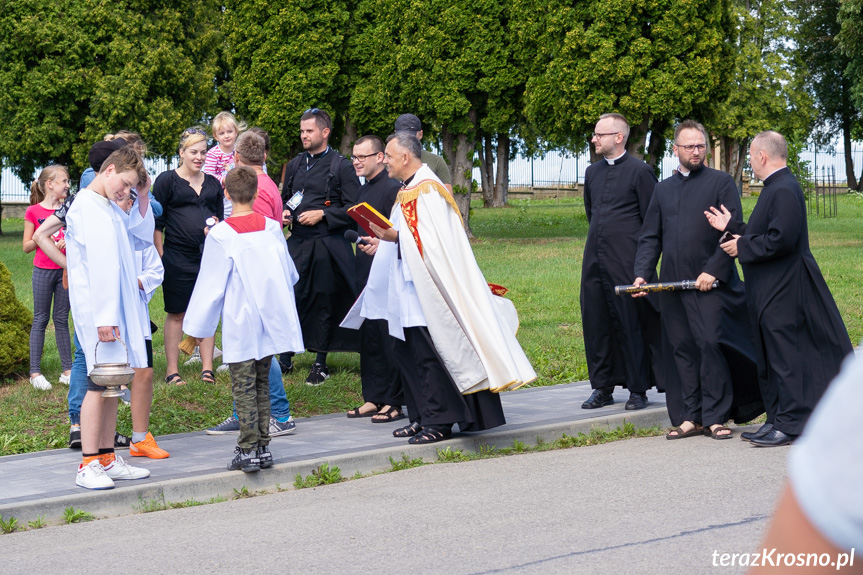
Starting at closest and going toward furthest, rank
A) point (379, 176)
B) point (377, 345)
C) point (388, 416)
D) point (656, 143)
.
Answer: point (388, 416), point (377, 345), point (379, 176), point (656, 143)

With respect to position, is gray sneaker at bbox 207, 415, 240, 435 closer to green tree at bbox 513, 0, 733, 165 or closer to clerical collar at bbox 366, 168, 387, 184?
clerical collar at bbox 366, 168, 387, 184

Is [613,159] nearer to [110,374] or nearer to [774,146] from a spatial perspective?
[774,146]

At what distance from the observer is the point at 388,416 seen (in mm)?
8555

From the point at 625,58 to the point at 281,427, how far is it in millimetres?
21834

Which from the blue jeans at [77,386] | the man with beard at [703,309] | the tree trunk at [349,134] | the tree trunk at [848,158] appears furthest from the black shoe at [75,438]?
the tree trunk at [848,158]

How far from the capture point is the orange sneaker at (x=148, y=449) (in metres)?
7.25

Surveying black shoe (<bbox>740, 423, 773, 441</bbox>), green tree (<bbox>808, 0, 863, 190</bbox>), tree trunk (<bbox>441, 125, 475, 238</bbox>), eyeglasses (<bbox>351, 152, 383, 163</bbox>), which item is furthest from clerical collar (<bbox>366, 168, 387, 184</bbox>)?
green tree (<bbox>808, 0, 863, 190</bbox>)

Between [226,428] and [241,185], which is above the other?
[241,185]

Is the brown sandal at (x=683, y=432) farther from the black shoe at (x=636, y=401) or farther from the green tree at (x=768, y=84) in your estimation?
the green tree at (x=768, y=84)

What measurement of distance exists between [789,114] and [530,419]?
53.0m

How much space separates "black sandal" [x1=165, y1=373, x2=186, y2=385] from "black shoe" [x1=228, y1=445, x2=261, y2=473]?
3047 mm

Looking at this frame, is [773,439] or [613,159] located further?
[613,159]

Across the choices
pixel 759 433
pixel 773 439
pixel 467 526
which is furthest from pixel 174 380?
pixel 773 439

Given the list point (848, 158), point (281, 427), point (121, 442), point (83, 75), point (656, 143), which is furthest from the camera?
point (848, 158)
